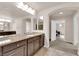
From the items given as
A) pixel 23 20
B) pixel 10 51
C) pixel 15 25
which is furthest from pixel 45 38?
pixel 10 51

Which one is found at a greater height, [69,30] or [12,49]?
[69,30]

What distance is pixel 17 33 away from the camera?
389 cm

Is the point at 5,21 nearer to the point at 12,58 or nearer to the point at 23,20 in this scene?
the point at 23,20

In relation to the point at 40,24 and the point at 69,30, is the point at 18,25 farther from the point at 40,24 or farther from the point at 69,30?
the point at 69,30

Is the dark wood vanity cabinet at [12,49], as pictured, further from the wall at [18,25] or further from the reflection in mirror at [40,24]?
the reflection in mirror at [40,24]

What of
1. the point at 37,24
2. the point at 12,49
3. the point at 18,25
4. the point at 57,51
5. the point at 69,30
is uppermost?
the point at 37,24

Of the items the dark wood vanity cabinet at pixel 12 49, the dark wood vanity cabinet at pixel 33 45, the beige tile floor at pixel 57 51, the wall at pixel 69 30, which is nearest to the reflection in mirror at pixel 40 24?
the beige tile floor at pixel 57 51

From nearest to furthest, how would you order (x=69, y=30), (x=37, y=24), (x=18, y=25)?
(x=18, y=25), (x=37, y=24), (x=69, y=30)

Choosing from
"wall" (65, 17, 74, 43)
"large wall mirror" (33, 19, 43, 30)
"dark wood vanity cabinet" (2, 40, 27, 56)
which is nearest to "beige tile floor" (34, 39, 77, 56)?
"large wall mirror" (33, 19, 43, 30)

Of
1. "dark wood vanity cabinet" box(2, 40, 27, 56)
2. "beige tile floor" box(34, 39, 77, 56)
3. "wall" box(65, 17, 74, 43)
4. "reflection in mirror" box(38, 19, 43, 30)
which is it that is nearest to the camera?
"dark wood vanity cabinet" box(2, 40, 27, 56)

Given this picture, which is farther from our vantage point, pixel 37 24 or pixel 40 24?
pixel 37 24

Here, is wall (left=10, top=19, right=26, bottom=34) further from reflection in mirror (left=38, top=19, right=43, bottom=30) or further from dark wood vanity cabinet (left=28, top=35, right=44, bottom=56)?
reflection in mirror (left=38, top=19, right=43, bottom=30)

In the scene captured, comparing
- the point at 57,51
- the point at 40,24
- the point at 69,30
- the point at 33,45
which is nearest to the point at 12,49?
the point at 33,45

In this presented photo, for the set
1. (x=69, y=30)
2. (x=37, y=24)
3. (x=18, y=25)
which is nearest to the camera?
(x=18, y=25)
